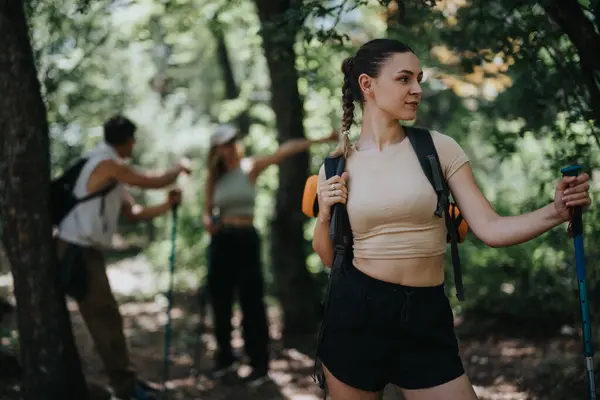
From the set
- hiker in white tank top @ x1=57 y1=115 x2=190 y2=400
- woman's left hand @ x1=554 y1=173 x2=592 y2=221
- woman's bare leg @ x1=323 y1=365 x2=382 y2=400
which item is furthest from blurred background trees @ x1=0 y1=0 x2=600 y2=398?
woman's bare leg @ x1=323 y1=365 x2=382 y2=400

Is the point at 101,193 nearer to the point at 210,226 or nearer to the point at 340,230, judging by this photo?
the point at 210,226

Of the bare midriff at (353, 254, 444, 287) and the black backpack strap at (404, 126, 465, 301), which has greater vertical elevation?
the black backpack strap at (404, 126, 465, 301)

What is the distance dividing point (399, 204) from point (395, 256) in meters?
A: 0.20

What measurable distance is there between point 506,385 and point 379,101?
158 inches

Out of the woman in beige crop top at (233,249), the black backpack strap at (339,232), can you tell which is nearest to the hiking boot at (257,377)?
the woman in beige crop top at (233,249)

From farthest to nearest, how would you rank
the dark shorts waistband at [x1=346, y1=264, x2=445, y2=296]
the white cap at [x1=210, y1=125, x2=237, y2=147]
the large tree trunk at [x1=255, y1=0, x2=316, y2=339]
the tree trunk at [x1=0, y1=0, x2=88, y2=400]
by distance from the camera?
the large tree trunk at [x1=255, y1=0, x2=316, y2=339]
the white cap at [x1=210, y1=125, x2=237, y2=147]
the tree trunk at [x1=0, y1=0, x2=88, y2=400]
the dark shorts waistband at [x1=346, y1=264, x2=445, y2=296]

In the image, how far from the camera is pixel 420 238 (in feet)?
9.10

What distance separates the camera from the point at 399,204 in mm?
2734

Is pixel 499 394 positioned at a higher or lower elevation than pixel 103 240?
lower

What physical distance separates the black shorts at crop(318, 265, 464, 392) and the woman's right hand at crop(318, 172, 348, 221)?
0.29m

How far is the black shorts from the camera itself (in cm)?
275

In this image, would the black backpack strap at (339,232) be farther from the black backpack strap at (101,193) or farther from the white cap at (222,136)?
the white cap at (222,136)

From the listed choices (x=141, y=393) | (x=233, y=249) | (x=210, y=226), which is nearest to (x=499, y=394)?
(x=233, y=249)

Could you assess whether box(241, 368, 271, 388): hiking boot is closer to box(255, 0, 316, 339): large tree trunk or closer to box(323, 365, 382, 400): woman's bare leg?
box(255, 0, 316, 339): large tree trunk
